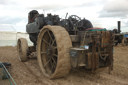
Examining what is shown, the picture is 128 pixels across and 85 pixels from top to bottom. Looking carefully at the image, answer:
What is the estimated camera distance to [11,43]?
22656 mm

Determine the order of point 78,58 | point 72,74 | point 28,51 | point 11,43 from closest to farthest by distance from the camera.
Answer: point 78,58 → point 72,74 → point 28,51 → point 11,43

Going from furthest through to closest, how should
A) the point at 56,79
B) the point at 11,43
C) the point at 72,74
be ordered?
1. the point at 11,43
2. the point at 72,74
3. the point at 56,79

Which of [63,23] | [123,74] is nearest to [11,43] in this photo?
[63,23]

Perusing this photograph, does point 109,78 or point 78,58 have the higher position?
point 78,58

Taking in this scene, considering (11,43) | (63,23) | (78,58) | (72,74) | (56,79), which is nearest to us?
(78,58)

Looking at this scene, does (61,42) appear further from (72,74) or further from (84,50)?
(72,74)

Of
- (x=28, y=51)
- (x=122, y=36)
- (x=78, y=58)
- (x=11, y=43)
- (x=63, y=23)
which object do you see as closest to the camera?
(x=78, y=58)

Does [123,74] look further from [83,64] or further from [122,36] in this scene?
[122,36]

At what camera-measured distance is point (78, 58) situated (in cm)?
467

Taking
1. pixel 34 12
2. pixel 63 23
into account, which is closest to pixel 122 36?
pixel 34 12

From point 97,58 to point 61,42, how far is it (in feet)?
3.78

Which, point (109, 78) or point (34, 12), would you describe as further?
point (34, 12)

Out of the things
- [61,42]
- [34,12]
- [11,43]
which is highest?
[34,12]

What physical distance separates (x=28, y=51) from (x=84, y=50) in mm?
4682
